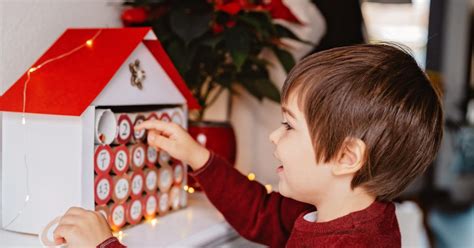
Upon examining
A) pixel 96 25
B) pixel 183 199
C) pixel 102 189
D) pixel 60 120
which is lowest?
pixel 183 199

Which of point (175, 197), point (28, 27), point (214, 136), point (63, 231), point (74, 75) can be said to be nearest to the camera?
point (63, 231)

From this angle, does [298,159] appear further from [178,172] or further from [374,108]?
[178,172]

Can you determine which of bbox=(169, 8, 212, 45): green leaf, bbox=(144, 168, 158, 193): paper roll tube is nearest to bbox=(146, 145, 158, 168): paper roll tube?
bbox=(144, 168, 158, 193): paper roll tube

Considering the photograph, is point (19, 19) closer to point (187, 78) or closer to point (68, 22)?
point (68, 22)

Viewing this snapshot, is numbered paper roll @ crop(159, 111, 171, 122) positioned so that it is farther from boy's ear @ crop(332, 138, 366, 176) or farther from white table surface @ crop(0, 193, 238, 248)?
boy's ear @ crop(332, 138, 366, 176)

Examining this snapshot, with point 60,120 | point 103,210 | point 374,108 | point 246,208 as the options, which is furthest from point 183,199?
point 374,108

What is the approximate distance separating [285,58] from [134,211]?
510 millimetres

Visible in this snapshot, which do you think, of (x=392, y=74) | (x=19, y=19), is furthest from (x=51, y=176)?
(x=392, y=74)

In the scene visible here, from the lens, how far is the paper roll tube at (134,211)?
986 mm

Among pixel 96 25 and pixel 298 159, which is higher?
pixel 96 25

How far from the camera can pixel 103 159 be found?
0.91m

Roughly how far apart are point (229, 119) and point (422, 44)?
292cm

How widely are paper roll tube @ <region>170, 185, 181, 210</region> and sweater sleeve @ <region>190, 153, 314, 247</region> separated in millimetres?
61

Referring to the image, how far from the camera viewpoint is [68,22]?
42.4 inches
